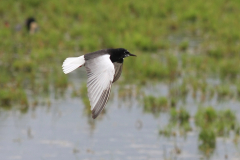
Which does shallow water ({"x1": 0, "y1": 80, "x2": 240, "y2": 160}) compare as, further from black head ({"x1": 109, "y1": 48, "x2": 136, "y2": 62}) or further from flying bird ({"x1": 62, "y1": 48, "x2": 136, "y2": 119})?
flying bird ({"x1": 62, "y1": 48, "x2": 136, "y2": 119})

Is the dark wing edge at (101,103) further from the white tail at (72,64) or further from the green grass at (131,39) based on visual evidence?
the green grass at (131,39)

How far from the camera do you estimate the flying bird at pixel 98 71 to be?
6.21m

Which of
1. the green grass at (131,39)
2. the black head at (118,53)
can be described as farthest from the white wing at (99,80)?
the green grass at (131,39)

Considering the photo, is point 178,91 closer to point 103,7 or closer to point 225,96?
point 225,96

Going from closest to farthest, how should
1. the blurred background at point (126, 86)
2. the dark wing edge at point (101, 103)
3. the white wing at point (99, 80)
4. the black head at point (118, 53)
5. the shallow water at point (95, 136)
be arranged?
the dark wing edge at point (101, 103) < the white wing at point (99, 80) < the black head at point (118, 53) < the shallow water at point (95, 136) < the blurred background at point (126, 86)

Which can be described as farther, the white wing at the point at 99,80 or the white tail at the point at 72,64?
the white tail at the point at 72,64

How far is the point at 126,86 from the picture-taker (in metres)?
11.8

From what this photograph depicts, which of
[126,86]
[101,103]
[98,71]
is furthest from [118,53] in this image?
[126,86]

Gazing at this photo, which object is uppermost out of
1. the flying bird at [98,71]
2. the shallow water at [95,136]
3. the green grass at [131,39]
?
the green grass at [131,39]

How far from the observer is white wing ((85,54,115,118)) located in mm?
6160

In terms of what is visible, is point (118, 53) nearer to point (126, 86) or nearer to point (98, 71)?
point (98, 71)

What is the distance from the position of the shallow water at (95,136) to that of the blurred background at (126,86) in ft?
0.04

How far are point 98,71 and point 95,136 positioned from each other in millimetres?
2768

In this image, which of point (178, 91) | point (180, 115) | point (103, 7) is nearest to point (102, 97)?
point (180, 115)
